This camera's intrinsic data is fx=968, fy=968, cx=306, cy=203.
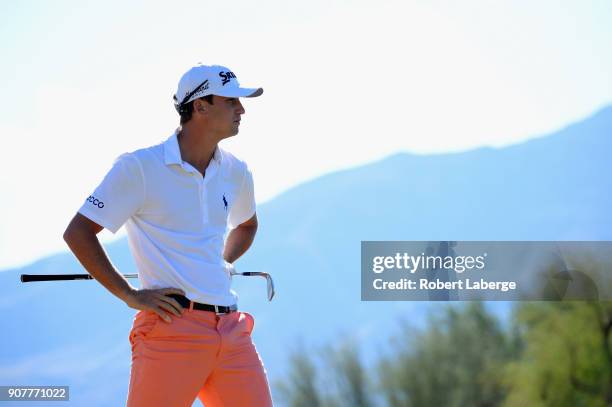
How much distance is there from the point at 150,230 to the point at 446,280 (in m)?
4.17

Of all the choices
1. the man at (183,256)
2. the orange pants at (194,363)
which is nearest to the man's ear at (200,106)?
the man at (183,256)

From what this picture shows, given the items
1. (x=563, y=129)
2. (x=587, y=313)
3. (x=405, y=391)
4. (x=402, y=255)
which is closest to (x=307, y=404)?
(x=405, y=391)

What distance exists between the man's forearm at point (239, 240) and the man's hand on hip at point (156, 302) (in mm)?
418

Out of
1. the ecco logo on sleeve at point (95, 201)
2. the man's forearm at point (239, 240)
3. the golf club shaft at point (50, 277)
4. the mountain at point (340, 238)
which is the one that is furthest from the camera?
the mountain at point (340, 238)

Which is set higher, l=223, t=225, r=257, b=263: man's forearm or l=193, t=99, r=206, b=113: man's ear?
l=193, t=99, r=206, b=113: man's ear

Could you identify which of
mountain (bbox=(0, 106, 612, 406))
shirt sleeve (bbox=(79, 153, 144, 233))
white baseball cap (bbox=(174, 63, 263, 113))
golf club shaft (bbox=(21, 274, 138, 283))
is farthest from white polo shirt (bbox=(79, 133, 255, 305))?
mountain (bbox=(0, 106, 612, 406))

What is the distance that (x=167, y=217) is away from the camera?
1.89 m

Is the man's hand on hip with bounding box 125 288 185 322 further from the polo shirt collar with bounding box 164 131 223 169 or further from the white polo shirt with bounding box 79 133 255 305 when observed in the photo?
the polo shirt collar with bounding box 164 131 223 169

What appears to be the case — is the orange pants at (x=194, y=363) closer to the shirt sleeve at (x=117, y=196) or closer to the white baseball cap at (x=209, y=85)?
the shirt sleeve at (x=117, y=196)

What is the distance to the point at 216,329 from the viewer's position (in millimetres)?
1890

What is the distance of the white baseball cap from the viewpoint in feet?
6.47

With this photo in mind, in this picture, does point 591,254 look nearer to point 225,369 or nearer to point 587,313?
point 587,313

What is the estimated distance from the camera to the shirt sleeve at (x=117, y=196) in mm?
1825

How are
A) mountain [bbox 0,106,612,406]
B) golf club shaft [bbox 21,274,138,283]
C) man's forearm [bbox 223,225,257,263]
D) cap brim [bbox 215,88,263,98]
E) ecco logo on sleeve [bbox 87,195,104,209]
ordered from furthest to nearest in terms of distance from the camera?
mountain [bbox 0,106,612,406] → man's forearm [bbox 223,225,257,263] → golf club shaft [bbox 21,274,138,283] → cap brim [bbox 215,88,263,98] → ecco logo on sleeve [bbox 87,195,104,209]
